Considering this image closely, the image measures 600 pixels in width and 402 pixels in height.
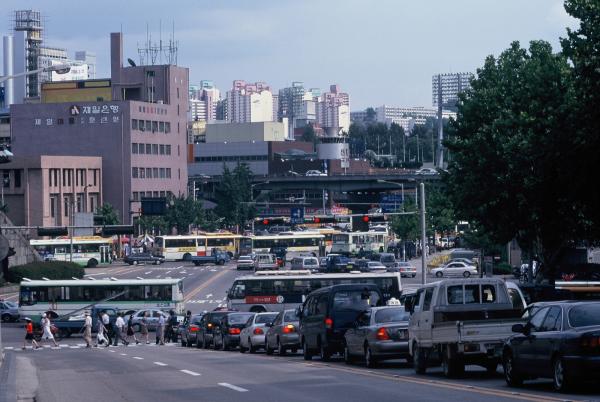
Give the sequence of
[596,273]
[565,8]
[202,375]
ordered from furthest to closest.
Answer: [596,273] → [565,8] → [202,375]

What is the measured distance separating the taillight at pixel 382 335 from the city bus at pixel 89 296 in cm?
4555

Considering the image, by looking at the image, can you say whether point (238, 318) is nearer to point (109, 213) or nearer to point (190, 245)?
point (190, 245)

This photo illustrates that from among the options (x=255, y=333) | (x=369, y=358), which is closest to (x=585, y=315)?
(x=369, y=358)

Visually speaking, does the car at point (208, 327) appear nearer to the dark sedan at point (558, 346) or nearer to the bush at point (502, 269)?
the dark sedan at point (558, 346)

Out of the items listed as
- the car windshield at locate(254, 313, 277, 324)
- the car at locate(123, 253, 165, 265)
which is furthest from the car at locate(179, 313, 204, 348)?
the car at locate(123, 253, 165, 265)

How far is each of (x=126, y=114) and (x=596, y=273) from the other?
298 ft

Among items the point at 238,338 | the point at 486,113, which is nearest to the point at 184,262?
the point at 486,113

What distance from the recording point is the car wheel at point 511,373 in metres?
Answer: 21.1

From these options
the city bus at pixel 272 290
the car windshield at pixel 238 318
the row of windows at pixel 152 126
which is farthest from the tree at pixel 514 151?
the row of windows at pixel 152 126

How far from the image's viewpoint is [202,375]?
27422 millimetres

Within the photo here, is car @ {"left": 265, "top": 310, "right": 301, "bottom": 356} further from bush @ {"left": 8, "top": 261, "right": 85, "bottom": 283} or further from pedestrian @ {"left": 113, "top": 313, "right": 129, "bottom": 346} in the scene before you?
bush @ {"left": 8, "top": 261, "right": 85, "bottom": 283}

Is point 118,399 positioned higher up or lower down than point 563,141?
lower down

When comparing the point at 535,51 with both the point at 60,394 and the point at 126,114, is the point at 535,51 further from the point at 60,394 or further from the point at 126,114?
the point at 126,114

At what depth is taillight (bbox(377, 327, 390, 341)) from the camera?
92.6ft
